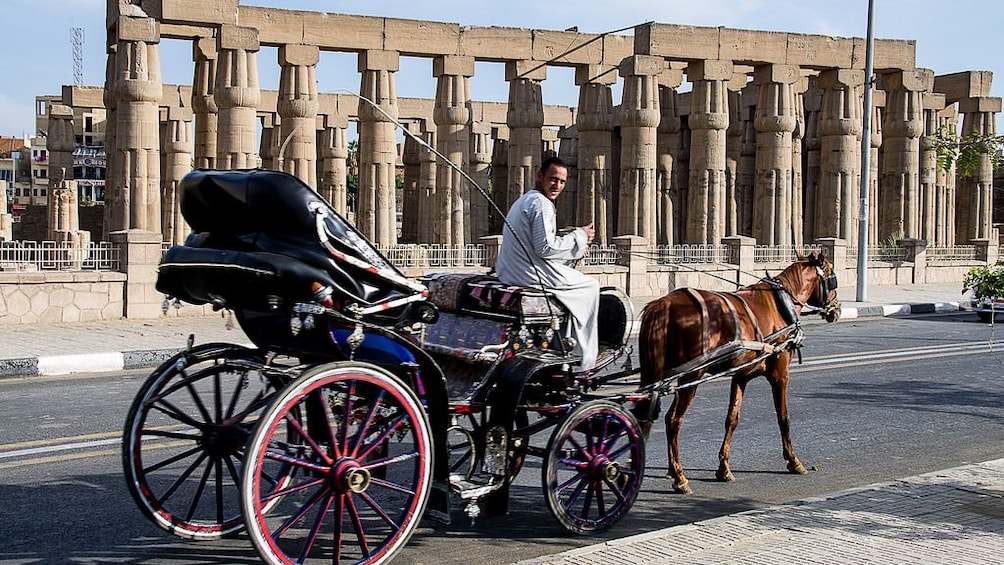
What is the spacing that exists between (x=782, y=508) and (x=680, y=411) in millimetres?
1295

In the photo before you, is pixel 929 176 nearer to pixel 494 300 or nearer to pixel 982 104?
pixel 982 104

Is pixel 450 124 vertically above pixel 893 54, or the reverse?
pixel 893 54

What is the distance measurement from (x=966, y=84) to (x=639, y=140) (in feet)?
57.7

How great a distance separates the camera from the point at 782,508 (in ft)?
21.9

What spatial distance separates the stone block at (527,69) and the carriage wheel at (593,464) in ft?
91.4

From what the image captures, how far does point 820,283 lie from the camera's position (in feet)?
29.3

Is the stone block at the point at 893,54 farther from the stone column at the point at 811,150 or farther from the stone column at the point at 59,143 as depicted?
the stone column at the point at 59,143

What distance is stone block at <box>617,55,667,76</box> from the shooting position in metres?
31.2

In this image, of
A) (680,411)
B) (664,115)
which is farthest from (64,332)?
(664,115)

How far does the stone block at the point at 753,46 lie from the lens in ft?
108

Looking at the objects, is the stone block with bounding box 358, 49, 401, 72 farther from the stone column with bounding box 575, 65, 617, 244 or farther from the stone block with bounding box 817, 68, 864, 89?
the stone block with bounding box 817, 68, 864, 89

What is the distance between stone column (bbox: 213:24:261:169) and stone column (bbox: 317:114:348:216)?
9.72 metres

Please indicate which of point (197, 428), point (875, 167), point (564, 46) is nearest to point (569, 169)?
point (875, 167)

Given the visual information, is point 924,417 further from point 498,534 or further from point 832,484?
point 498,534
